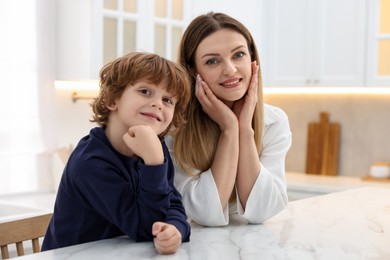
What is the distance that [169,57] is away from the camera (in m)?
3.37

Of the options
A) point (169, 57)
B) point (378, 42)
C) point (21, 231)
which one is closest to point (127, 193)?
point (21, 231)

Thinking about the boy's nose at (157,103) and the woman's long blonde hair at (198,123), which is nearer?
the boy's nose at (157,103)

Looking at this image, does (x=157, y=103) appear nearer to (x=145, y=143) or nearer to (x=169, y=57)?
(x=145, y=143)

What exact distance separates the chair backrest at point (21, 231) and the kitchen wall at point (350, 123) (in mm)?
2906

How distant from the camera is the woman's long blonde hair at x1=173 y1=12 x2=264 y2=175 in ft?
4.93

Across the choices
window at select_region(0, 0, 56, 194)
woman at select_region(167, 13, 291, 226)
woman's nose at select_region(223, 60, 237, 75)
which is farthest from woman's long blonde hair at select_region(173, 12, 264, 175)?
window at select_region(0, 0, 56, 194)

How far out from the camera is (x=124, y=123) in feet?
3.91

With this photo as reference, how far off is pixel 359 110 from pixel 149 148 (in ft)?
9.98

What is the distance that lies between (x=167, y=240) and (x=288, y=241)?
0.28m

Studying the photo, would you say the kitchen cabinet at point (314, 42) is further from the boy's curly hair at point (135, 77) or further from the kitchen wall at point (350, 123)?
the boy's curly hair at point (135, 77)

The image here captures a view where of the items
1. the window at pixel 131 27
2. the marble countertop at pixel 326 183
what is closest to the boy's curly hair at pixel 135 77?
the window at pixel 131 27

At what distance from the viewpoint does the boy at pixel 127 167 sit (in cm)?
A: 114

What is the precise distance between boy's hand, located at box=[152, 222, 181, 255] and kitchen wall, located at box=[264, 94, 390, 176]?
3.01 meters

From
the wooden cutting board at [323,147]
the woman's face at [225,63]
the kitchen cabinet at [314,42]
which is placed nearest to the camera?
the woman's face at [225,63]
